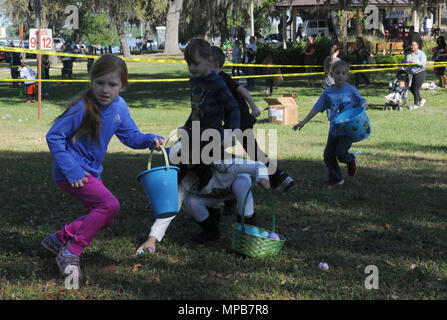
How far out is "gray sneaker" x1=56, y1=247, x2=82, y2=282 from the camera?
4132 mm

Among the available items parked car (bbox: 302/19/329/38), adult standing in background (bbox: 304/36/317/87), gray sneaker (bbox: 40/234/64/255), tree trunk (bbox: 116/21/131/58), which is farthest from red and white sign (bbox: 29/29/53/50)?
parked car (bbox: 302/19/329/38)

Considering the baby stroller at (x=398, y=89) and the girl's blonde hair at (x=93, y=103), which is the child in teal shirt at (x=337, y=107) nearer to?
the girl's blonde hair at (x=93, y=103)

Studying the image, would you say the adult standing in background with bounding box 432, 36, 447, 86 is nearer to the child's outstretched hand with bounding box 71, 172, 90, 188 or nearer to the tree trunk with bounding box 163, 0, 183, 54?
the child's outstretched hand with bounding box 71, 172, 90, 188

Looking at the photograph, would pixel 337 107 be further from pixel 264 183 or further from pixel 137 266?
pixel 137 266

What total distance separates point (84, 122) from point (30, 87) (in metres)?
17.1

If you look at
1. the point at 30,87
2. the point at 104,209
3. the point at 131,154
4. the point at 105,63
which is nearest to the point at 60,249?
the point at 104,209

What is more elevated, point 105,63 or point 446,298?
point 105,63

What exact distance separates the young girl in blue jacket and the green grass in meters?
0.41

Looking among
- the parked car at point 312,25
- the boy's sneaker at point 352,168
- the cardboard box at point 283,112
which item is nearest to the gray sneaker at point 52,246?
the boy's sneaker at point 352,168

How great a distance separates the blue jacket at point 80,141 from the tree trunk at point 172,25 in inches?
1874
